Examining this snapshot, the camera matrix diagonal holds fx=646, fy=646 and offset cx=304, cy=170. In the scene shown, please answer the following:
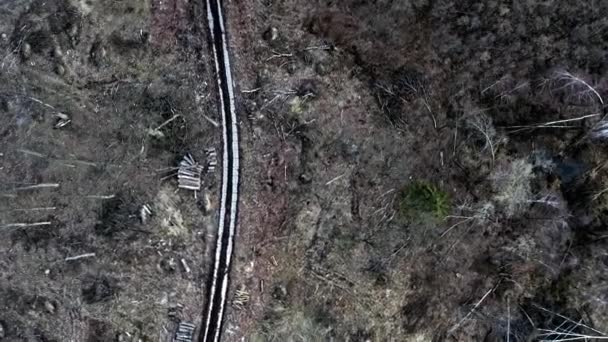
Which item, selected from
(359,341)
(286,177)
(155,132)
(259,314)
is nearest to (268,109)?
(286,177)

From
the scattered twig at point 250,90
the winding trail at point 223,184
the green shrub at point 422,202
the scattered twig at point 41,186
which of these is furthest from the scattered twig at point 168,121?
the green shrub at point 422,202

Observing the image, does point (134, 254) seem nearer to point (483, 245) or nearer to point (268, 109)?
point (268, 109)

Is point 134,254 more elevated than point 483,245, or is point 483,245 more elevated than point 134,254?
point 134,254

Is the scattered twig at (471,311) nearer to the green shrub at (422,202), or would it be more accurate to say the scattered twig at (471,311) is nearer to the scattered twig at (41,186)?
the green shrub at (422,202)

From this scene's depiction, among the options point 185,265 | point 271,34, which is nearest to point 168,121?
point 271,34

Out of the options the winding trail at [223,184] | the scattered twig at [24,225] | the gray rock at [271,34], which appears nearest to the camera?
the scattered twig at [24,225]

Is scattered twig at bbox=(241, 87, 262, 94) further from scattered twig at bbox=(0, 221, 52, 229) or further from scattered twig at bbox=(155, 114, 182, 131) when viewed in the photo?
scattered twig at bbox=(0, 221, 52, 229)

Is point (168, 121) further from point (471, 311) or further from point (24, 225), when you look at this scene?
point (471, 311)
